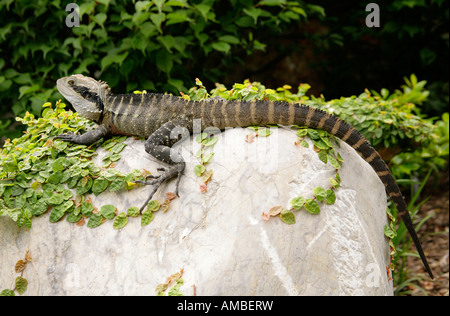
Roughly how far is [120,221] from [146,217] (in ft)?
0.65

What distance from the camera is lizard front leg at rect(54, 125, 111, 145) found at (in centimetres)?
375

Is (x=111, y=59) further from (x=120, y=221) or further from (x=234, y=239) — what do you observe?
(x=234, y=239)

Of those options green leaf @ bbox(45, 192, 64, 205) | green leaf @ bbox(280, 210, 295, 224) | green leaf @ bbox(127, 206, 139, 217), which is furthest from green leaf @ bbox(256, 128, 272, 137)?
green leaf @ bbox(45, 192, 64, 205)

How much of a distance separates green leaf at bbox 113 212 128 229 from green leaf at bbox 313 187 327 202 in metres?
1.37

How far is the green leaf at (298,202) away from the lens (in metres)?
3.03

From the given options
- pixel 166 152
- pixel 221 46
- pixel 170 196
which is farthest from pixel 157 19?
pixel 170 196

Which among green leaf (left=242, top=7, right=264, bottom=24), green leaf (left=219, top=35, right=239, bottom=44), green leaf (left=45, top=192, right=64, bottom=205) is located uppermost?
green leaf (left=242, top=7, right=264, bottom=24)

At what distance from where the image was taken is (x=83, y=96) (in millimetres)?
3980

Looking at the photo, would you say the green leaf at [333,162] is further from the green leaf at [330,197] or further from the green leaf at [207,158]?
the green leaf at [207,158]

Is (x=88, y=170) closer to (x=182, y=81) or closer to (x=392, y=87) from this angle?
(x=182, y=81)

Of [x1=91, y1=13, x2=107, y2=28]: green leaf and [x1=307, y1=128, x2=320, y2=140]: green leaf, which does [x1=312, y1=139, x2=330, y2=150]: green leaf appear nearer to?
[x1=307, y1=128, x2=320, y2=140]: green leaf

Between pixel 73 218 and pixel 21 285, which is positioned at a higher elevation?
pixel 73 218

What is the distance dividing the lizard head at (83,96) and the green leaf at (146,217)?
3.93ft
